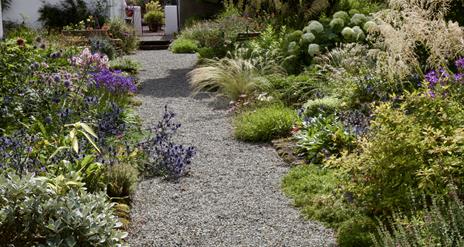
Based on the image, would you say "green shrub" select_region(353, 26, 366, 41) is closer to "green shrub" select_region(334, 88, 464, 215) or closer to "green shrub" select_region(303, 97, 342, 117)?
"green shrub" select_region(303, 97, 342, 117)

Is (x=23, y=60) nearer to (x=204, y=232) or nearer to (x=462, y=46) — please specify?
(x=204, y=232)

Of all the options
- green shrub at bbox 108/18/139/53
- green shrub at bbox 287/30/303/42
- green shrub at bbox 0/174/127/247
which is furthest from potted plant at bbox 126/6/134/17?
green shrub at bbox 0/174/127/247

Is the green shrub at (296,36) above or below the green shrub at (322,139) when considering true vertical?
above

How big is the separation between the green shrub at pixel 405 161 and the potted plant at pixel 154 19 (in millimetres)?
23128

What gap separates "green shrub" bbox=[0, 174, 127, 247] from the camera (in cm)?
334

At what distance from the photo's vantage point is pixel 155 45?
2094 cm

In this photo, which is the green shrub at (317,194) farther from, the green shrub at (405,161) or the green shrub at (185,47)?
the green shrub at (185,47)

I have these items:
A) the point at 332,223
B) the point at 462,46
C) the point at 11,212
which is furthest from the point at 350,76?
the point at 11,212

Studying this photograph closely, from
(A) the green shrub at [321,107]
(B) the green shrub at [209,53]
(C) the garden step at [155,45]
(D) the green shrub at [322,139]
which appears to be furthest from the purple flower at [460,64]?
(C) the garden step at [155,45]

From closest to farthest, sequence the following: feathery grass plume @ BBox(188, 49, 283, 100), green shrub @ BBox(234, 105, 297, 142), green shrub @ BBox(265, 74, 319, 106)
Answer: green shrub @ BBox(234, 105, 297, 142)
green shrub @ BBox(265, 74, 319, 106)
feathery grass plume @ BBox(188, 49, 283, 100)

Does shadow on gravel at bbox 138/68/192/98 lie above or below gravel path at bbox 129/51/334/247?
below

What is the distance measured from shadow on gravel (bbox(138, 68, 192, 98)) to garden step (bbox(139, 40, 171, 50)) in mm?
7129

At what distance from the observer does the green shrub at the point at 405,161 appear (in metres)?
3.98

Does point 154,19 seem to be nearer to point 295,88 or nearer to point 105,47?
point 105,47
